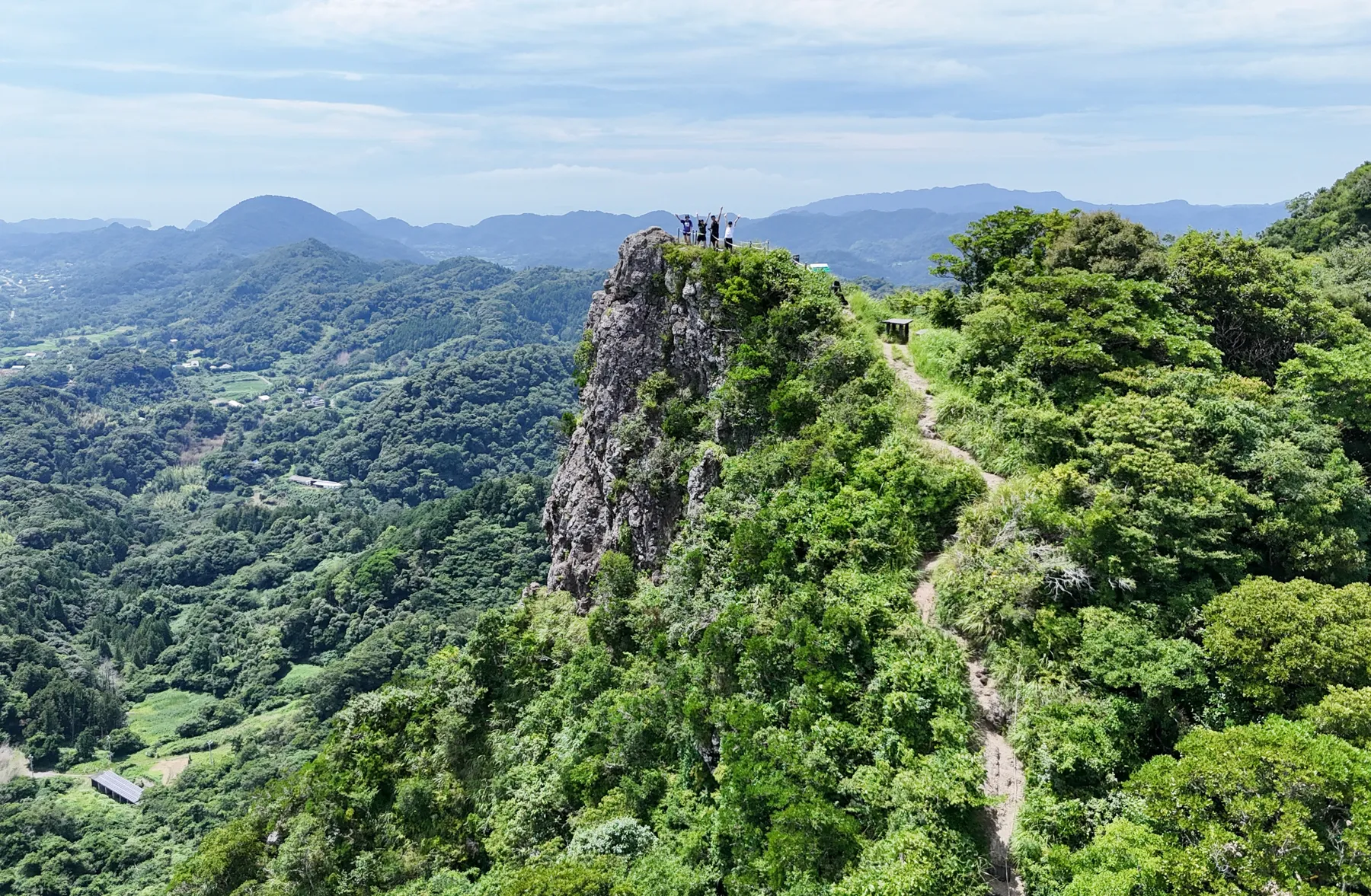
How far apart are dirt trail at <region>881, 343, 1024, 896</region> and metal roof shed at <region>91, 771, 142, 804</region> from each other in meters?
80.2

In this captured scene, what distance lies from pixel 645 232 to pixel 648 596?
16816mm

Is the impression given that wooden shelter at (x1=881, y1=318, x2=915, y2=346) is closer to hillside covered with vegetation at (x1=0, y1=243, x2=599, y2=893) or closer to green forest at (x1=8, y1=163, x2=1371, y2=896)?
green forest at (x1=8, y1=163, x2=1371, y2=896)

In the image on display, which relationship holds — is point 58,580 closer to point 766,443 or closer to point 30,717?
point 30,717

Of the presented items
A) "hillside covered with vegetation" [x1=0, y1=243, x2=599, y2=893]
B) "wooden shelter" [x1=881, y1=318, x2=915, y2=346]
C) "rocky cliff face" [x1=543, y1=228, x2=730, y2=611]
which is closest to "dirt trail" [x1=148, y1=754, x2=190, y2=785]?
"hillside covered with vegetation" [x1=0, y1=243, x2=599, y2=893]

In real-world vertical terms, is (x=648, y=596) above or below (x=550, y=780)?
above

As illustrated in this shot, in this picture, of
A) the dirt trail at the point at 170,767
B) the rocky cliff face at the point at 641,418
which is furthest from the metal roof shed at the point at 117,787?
the rocky cliff face at the point at 641,418

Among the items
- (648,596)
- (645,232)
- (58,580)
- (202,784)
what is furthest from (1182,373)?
(58,580)

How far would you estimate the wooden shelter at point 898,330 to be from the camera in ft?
85.9

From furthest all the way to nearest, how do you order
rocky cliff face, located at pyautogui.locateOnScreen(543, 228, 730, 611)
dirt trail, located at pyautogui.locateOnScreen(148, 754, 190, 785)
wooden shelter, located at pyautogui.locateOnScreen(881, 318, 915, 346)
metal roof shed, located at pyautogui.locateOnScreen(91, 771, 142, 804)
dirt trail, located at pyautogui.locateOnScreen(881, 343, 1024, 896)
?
dirt trail, located at pyautogui.locateOnScreen(148, 754, 190, 785)
metal roof shed, located at pyautogui.locateOnScreen(91, 771, 142, 804)
rocky cliff face, located at pyautogui.locateOnScreen(543, 228, 730, 611)
wooden shelter, located at pyautogui.locateOnScreen(881, 318, 915, 346)
dirt trail, located at pyautogui.locateOnScreen(881, 343, 1024, 896)

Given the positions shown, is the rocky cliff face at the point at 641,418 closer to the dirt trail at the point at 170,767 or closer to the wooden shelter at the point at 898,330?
the wooden shelter at the point at 898,330

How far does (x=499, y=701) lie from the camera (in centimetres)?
2514

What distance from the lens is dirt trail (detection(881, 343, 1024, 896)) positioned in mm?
10594

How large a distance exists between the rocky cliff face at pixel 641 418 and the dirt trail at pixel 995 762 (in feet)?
31.9

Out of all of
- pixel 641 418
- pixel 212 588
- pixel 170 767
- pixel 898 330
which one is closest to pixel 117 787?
pixel 170 767
